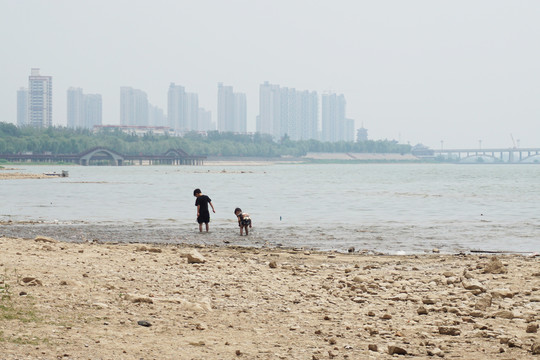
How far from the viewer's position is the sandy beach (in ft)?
26.2

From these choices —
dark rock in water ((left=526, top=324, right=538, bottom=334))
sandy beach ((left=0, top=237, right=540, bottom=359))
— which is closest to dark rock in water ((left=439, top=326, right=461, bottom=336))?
sandy beach ((left=0, top=237, right=540, bottom=359))

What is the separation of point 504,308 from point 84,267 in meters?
6.95

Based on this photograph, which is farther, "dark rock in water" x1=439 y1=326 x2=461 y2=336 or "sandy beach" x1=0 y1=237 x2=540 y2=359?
"dark rock in water" x1=439 y1=326 x2=461 y2=336

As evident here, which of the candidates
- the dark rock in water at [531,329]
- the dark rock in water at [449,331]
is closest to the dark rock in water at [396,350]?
the dark rock in water at [449,331]

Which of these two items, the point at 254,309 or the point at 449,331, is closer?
the point at 449,331

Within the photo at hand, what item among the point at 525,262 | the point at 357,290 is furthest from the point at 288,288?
the point at 525,262

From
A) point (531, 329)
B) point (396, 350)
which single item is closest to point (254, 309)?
point (396, 350)

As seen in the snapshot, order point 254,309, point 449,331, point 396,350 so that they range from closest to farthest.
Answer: point 396,350 < point 449,331 < point 254,309

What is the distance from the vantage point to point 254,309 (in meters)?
10.0

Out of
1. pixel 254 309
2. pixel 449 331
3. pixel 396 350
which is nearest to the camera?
pixel 396 350

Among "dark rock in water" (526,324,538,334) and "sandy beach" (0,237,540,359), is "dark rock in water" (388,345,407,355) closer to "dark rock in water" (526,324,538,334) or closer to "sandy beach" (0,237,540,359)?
"sandy beach" (0,237,540,359)

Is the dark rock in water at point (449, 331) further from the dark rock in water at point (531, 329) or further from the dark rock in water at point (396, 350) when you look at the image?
the dark rock in water at point (396, 350)

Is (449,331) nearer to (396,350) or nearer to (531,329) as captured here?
(531,329)

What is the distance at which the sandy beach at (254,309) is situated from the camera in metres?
7.99
